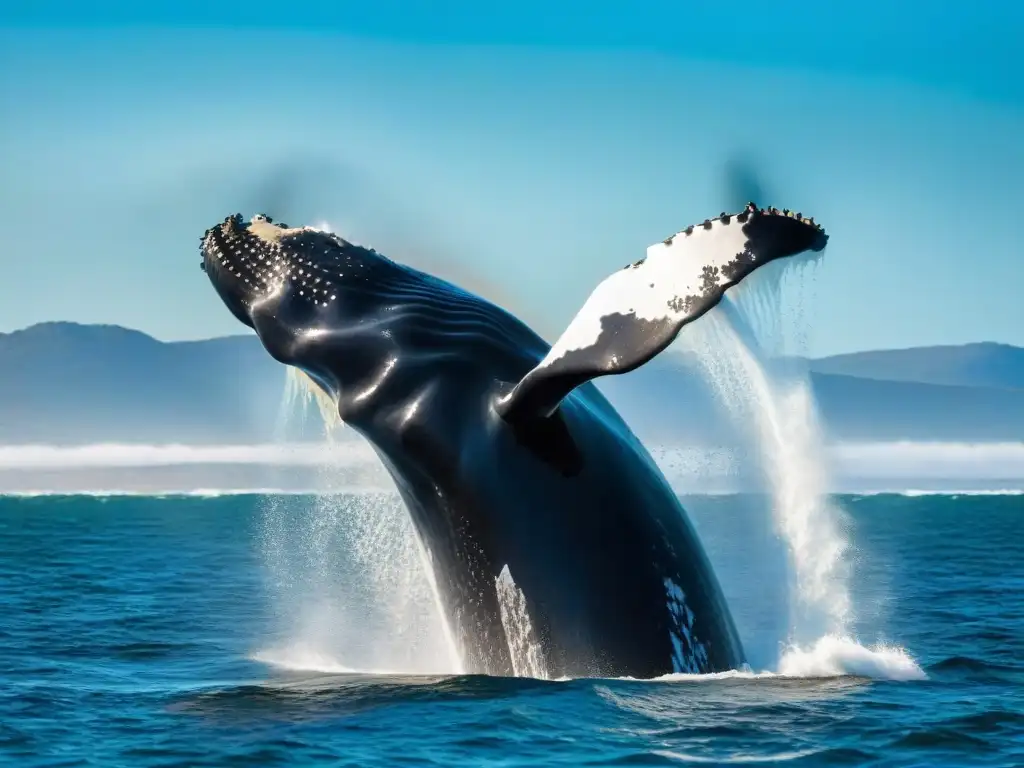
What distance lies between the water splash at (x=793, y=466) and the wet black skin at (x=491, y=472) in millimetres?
1058

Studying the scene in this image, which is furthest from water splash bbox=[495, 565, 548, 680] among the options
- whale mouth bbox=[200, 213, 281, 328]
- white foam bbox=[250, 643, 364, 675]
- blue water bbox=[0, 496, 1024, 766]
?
white foam bbox=[250, 643, 364, 675]

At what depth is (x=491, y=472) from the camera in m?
7.62

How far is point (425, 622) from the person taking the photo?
11008mm

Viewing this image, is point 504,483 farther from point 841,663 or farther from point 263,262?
point 841,663

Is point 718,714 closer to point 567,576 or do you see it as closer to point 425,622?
point 567,576

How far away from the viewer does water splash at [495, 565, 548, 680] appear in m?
7.66

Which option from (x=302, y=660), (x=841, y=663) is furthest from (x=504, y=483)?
(x=302, y=660)

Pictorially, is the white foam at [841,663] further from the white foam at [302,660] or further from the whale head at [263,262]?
the whale head at [263,262]

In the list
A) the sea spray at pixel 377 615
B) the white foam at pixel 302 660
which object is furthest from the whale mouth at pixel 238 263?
the white foam at pixel 302 660

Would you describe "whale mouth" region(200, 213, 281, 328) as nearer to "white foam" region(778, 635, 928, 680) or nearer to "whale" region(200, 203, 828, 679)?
"whale" region(200, 203, 828, 679)

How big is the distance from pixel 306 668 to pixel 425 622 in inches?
38.8

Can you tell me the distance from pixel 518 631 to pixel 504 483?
81cm

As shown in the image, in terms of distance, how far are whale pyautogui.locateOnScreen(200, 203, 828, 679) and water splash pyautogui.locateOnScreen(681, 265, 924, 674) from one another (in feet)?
3.61

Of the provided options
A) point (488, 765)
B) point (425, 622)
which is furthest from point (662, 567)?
point (425, 622)
